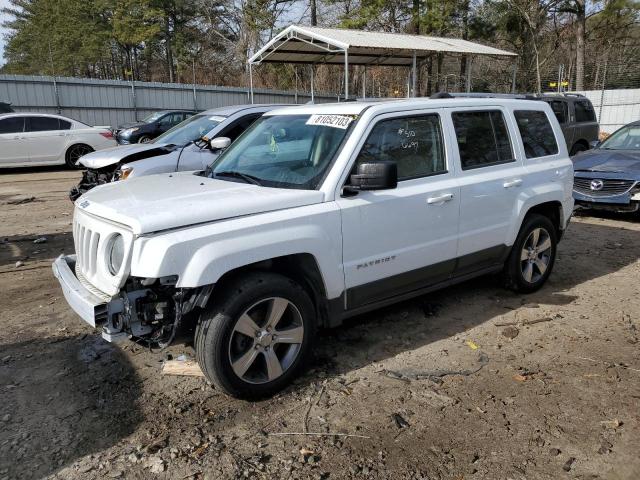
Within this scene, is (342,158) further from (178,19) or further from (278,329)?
(178,19)

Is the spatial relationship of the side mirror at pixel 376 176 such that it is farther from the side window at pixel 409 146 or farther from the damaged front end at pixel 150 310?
the damaged front end at pixel 150 310

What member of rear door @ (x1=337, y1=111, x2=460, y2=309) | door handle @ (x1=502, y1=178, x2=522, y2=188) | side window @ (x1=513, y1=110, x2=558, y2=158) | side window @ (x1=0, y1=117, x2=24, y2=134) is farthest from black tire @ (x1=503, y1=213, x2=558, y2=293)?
side window @ (x1=0, y1=117, x2=24, y2=134)

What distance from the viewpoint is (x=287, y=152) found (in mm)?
4051

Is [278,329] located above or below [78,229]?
below

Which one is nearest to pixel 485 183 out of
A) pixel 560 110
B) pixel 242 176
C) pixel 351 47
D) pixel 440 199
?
pixel 440 199

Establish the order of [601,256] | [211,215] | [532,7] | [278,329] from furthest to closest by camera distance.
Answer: [532,7]
[601,256]
[278,329]
[211,215]

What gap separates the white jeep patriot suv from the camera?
310cm

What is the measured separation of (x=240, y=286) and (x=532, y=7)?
30.9 metres

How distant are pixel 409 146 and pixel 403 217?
585 millimetres

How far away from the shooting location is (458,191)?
431 cm

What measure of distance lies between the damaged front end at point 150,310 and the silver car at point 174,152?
15.3 ft

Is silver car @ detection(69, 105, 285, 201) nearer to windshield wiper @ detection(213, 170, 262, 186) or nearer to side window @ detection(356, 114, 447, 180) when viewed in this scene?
windshield wiper @ detection(213, 170, 262, 186)

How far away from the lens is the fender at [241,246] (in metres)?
2.97

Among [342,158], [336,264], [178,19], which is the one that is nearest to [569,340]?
[336,264]
